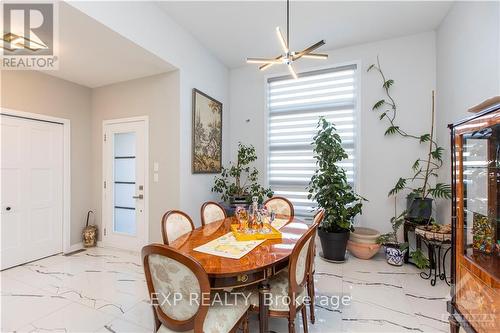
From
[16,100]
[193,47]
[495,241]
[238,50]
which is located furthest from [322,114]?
[16,100]

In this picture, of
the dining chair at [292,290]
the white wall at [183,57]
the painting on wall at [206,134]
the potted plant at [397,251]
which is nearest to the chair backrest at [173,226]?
the dining chair at [292,290]

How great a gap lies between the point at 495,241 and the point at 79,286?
12.7ft

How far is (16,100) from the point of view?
313cm

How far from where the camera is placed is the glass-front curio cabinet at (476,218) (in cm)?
143

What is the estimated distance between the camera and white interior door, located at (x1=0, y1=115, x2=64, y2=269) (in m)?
3.09

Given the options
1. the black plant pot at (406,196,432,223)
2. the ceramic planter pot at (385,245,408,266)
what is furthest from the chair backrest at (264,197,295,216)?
the black plant pot at (406,196,432,223)

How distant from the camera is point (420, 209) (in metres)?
2.97

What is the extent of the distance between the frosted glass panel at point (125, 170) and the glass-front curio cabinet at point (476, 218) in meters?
3.98

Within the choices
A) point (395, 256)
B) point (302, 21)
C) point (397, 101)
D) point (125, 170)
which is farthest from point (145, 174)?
point (397, 101)

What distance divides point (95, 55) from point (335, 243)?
398cm

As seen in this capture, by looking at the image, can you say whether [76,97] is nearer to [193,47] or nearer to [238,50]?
[193,47]

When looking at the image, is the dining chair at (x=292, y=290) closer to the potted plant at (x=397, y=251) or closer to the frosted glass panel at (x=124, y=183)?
the potted plant at (x=397, y=251)

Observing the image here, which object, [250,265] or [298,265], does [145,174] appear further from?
[298,265]

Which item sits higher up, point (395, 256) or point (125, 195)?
point (125, 195)
